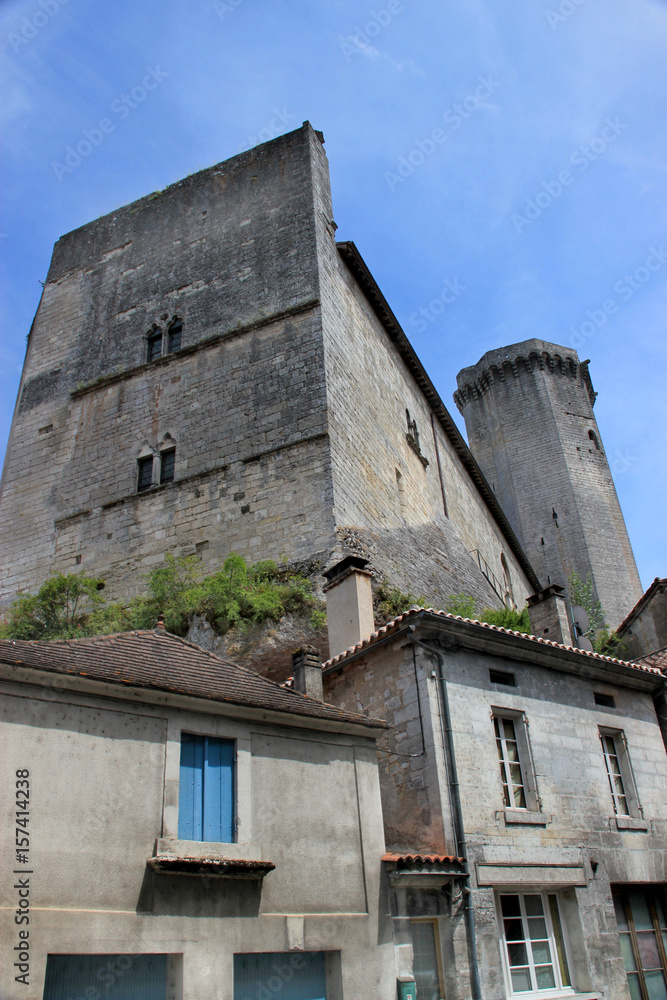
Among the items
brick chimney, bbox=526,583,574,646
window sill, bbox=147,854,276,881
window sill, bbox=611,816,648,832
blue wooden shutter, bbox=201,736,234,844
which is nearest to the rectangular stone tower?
brick chimney, bbox=526,583,574,646

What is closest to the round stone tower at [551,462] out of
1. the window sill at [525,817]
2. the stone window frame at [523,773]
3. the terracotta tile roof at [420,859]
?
the stone window frame at [523,773]

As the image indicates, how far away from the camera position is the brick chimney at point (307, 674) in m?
8.18

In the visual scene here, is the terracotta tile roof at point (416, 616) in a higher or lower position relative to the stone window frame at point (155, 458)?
lower

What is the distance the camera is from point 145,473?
16047 mm

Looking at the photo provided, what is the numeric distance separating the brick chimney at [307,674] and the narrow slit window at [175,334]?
10.7 metres

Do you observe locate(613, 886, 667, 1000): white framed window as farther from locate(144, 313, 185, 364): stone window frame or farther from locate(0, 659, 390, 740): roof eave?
locate(144, 313, 185, 364): stone window frame

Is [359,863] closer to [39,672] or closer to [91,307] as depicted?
[39,672]

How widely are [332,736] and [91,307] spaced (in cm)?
1492

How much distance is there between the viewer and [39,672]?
5.82 metres

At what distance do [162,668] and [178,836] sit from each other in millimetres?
1484

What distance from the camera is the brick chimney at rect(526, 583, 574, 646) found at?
35.9 ft

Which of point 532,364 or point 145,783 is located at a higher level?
point 532,364

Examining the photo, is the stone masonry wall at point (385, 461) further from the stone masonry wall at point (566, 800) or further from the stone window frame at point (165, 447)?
the stone masonry wall at point (566, 800)

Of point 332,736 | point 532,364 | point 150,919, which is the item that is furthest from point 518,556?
point 150,919
